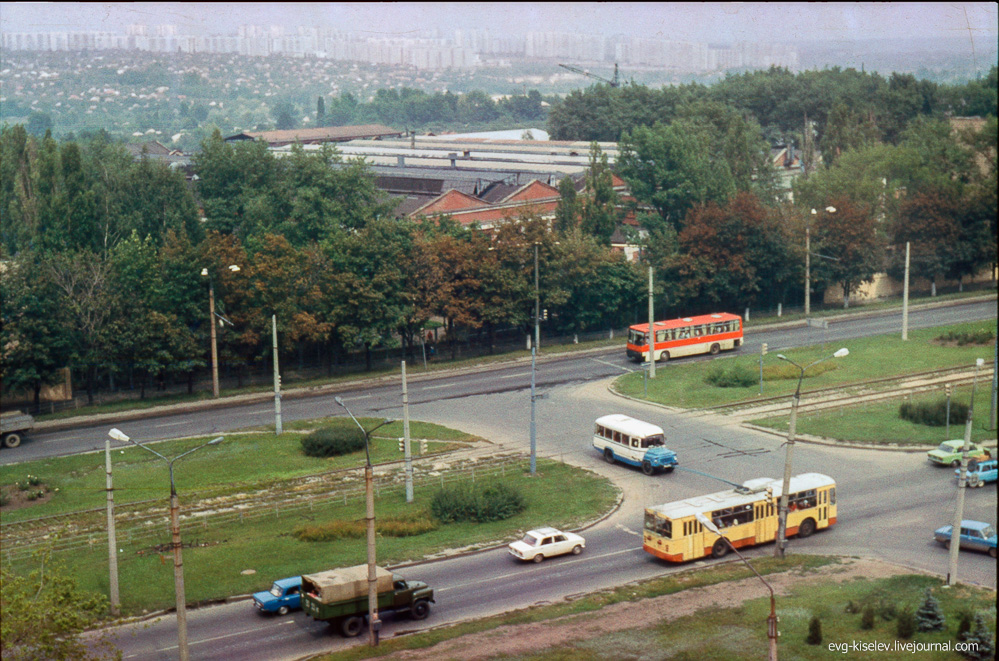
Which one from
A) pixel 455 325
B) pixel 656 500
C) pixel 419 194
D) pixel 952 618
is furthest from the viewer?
pixel 419 194

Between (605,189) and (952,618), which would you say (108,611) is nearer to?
(952,618)

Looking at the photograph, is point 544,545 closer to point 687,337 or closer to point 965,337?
point 687,337


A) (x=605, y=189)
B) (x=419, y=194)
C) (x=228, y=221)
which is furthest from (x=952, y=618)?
(x=419, y=194)

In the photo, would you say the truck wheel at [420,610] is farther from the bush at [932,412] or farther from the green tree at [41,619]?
the bush at [932,412]

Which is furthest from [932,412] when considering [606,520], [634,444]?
[606,520]

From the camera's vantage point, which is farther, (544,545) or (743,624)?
(544,545)

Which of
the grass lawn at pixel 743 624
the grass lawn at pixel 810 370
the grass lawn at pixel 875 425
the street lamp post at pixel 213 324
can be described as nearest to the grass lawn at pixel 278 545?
the grass lawn at pixel 743 624
